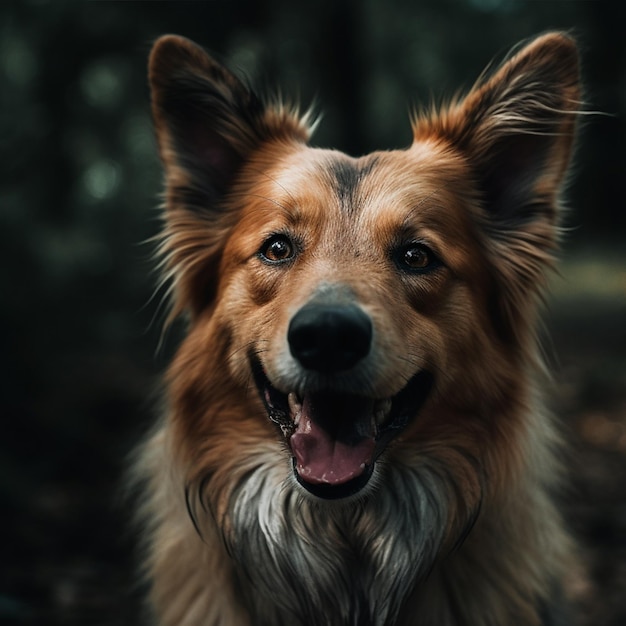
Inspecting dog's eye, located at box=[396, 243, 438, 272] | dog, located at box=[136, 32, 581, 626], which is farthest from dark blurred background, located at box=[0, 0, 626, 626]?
dog's eye, located at box=[396, 243, 438, 272]

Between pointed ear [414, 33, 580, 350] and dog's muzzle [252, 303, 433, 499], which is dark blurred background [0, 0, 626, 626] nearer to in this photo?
pointed ear [414, 33, 580, 350]

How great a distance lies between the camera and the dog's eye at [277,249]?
123 inches

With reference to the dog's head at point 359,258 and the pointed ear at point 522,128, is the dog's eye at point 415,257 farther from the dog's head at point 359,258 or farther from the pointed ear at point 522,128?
the pointed ear at point 522,128

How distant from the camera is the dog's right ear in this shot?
341cm

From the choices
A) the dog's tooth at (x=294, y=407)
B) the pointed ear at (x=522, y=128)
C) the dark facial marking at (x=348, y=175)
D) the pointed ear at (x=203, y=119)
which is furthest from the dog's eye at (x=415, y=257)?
the pointed ear at (x=203, y=119)

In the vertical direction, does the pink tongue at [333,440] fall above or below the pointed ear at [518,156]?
below

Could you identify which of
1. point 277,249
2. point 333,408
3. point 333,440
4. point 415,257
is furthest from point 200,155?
point 333,440

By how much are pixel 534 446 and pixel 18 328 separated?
Result: 11.5 feet

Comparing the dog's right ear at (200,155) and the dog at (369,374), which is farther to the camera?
the dog's right ear at (200,155)

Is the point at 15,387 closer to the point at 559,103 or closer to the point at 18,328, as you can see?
the point at 18,328

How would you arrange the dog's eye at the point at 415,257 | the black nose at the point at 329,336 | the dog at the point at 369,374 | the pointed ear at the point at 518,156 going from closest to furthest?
the black nose at the point at 329,336 → the dog at the point at 369,374 → the dog's eye at the point at 415,257 → the pointed ear at the point at 518,156

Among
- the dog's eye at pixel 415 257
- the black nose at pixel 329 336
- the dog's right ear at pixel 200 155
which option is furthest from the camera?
the dog's right ear at pixel 200 155

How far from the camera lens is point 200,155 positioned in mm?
3553

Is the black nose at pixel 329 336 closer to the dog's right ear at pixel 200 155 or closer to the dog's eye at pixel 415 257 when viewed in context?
the dog's eye at pixel 415 257
